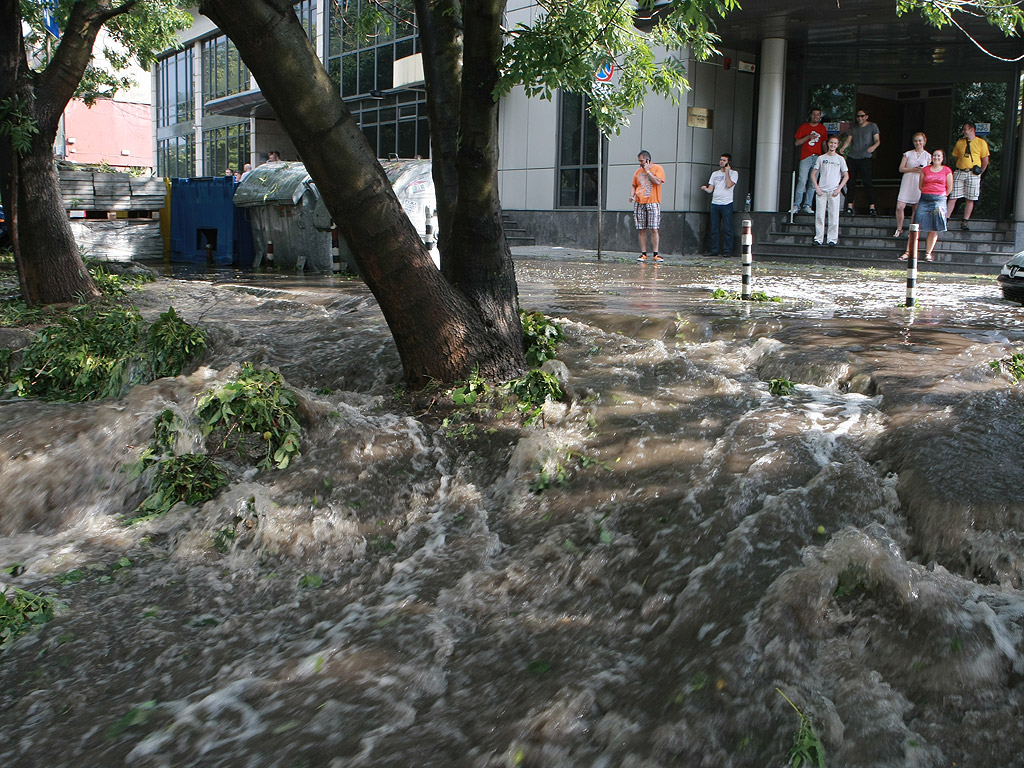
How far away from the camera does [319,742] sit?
372 cm

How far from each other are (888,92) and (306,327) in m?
20.9

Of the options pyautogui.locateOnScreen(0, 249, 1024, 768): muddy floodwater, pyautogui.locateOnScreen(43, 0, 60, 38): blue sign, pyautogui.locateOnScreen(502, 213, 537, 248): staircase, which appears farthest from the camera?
pyautogui.locateOnScreen(502, 213, 537, 248): staircase

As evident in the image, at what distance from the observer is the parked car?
1116 cm

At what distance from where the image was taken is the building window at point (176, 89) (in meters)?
42.2

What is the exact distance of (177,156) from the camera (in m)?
44.9

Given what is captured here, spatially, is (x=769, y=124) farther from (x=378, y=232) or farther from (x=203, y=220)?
(x=378, y=232)

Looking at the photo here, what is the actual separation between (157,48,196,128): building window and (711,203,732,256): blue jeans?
3042 cm

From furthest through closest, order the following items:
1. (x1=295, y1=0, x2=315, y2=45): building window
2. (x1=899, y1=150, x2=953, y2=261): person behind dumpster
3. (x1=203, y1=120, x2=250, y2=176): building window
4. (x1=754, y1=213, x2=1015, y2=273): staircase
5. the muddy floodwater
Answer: (x1=203, y1=120, x2=250, y2=176): building window < (x1=295, y1=0, x2=315, y2=45): building window < (x1=754, y1=213, x2=1015, y2=273): staircase < (x1=899, y1=150, x2=953, y2=261): person behind dumpster < the muddy floodwater

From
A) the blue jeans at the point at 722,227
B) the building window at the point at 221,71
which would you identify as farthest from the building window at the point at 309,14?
the blue jeans at the point at 722,227

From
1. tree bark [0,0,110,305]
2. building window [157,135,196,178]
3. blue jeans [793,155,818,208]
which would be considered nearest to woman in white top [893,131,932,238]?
blue jeans [793,155,818,208]

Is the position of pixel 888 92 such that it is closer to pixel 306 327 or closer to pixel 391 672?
pixel 306 327

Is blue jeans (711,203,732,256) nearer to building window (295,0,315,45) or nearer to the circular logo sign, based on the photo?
the circular logo sign

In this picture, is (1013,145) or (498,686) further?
(1013,145)

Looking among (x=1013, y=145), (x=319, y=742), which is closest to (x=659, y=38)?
(x=319, y=742)
